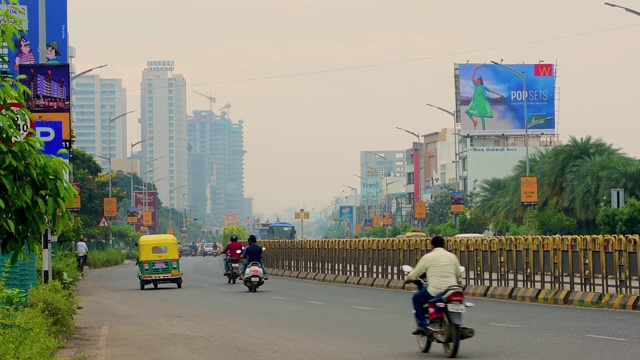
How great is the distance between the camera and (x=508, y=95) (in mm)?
115625

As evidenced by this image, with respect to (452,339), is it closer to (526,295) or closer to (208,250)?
(526,295)

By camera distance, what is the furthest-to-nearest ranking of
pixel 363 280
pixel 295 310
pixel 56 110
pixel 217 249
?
1. pixel 217 249
2. pixel 363 280
3. pixel 295 310
4. pixel 56 110

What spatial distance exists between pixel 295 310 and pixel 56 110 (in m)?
8.54

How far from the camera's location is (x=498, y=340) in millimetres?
18891

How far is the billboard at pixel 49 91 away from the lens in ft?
70.3

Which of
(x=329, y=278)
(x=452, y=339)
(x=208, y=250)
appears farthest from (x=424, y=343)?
(x=208, y=250)

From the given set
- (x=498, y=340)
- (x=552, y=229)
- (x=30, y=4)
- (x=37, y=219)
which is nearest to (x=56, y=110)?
(x=498, y=340)

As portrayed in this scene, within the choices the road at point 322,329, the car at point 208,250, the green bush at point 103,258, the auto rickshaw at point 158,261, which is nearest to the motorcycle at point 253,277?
the road at point 322,329

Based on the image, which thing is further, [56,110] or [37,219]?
[56,110]

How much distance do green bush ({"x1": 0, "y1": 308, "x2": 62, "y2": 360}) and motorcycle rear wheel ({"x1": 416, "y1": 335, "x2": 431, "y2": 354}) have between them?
5.09 m

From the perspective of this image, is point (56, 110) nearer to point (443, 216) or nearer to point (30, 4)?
point (30, 4)

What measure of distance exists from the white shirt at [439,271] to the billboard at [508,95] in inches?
3775

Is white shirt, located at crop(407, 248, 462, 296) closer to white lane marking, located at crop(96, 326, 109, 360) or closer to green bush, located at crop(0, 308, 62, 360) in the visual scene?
white lane marking, located at crop(96, 326, 109, 360)

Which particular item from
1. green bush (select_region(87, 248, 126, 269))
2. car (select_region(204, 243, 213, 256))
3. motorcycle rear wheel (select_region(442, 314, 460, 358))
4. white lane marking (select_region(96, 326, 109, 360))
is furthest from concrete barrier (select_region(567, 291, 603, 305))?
car (select_region(204, 243, 213, 256))
